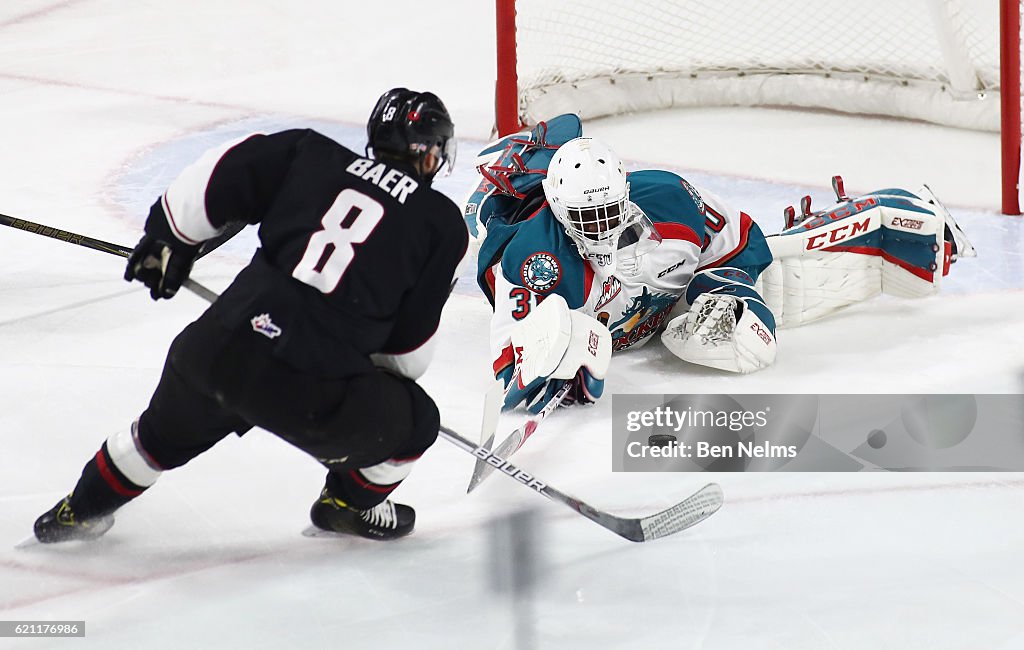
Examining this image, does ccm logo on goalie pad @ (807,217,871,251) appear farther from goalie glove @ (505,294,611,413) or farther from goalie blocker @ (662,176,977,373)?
goalie glove @ (505,294,611,413)

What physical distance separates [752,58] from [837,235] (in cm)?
216

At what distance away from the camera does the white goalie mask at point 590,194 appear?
119 inches

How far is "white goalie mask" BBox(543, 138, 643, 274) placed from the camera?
3.03m

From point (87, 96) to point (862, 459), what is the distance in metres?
4.10

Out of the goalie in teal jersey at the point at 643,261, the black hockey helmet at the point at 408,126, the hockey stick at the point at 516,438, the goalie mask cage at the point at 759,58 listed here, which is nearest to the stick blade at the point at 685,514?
the hockey stick at the point at 516,438

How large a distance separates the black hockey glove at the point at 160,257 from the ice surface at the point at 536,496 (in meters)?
0.55

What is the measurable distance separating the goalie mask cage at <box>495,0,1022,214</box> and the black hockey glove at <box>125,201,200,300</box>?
9.60ft

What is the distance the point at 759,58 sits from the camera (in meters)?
5.60

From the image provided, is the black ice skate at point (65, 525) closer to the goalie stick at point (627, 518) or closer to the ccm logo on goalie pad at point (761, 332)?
the goalie stick at point (627, 518)

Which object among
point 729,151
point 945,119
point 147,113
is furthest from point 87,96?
point 945,119

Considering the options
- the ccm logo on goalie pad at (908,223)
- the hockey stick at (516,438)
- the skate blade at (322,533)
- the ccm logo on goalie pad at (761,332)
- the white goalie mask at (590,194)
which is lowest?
the skate blade at (322,533)

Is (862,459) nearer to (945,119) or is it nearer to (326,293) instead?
(326,293)

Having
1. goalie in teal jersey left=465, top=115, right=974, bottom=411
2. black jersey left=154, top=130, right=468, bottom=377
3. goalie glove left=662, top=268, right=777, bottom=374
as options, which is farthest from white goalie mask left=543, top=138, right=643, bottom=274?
black jersey left=154, top=130, right=468, bottom=377

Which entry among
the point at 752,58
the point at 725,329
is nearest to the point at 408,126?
the point at 725,329
